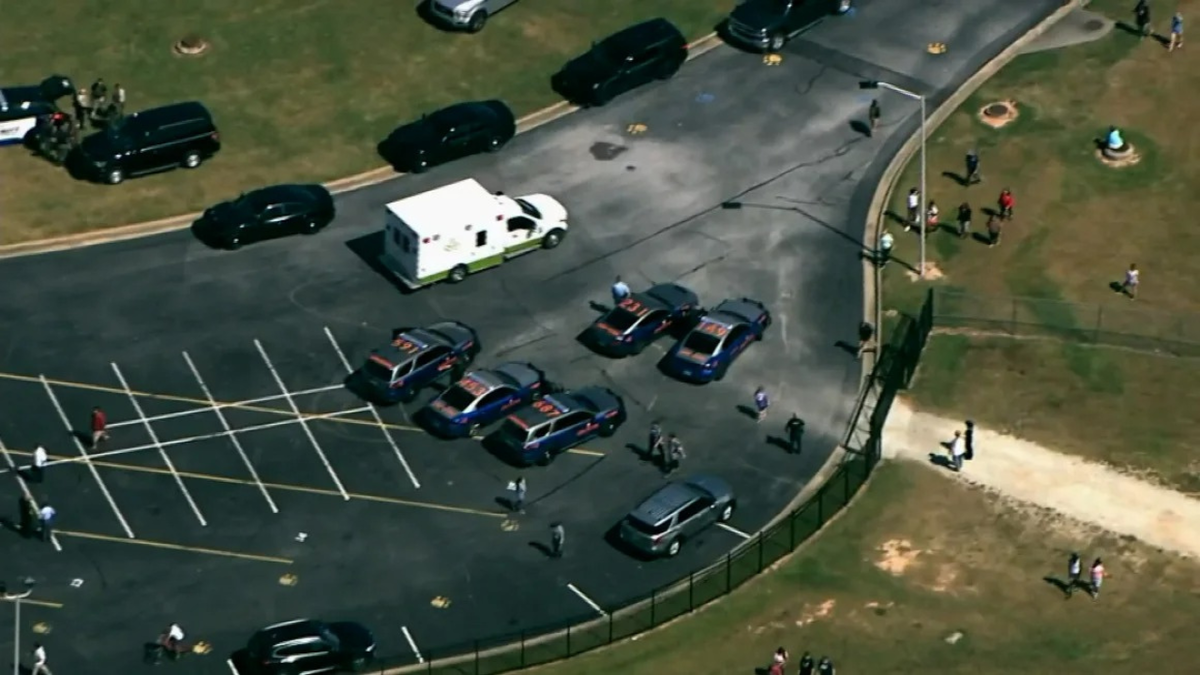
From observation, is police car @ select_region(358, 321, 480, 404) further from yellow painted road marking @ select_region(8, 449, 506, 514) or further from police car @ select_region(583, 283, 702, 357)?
police car @ select_region(583, 283, 702, 357)

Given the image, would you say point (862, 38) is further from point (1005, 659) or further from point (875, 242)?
point (1005, 659)

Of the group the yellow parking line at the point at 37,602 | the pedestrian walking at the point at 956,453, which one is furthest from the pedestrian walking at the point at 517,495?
the yellow parking line at the point at 37,602

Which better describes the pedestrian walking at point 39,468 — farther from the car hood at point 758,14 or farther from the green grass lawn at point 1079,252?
the car hood at point 758,14

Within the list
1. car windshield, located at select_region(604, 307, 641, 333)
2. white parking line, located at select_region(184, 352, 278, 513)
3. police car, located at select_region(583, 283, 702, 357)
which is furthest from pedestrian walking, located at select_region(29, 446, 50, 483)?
car windshield, located at select_region(604, 307, 641, 333)

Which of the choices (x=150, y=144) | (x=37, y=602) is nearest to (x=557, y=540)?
(x=37, y=602)

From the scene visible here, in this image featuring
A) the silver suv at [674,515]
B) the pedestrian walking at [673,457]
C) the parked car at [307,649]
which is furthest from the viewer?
the pedestrian walking at [673,457]
